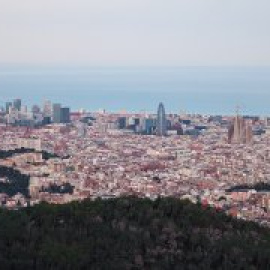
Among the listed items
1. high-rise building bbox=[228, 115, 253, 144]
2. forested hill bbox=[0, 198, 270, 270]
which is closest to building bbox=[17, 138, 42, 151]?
high-rise building bbox=[228, 115, 253, 144]

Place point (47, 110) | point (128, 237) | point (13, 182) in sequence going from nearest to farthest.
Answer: point (128, 237)
point (13, 182)
point (47, 110)

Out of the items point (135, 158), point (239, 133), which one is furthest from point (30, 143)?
point (239, 133)

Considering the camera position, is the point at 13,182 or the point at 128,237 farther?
the point at 13,182

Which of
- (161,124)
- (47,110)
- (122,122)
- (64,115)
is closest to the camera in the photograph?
(161,124)

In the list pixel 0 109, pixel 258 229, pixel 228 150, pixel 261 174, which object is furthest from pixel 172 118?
pixel 258 229

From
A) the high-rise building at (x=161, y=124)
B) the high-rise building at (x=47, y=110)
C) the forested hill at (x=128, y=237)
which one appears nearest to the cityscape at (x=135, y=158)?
the high-rise building at (x=161, y=124)

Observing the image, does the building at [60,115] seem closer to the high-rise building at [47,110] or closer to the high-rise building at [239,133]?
the high-rise building at [47,110]

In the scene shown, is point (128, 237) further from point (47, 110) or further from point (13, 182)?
point (47, 110)
